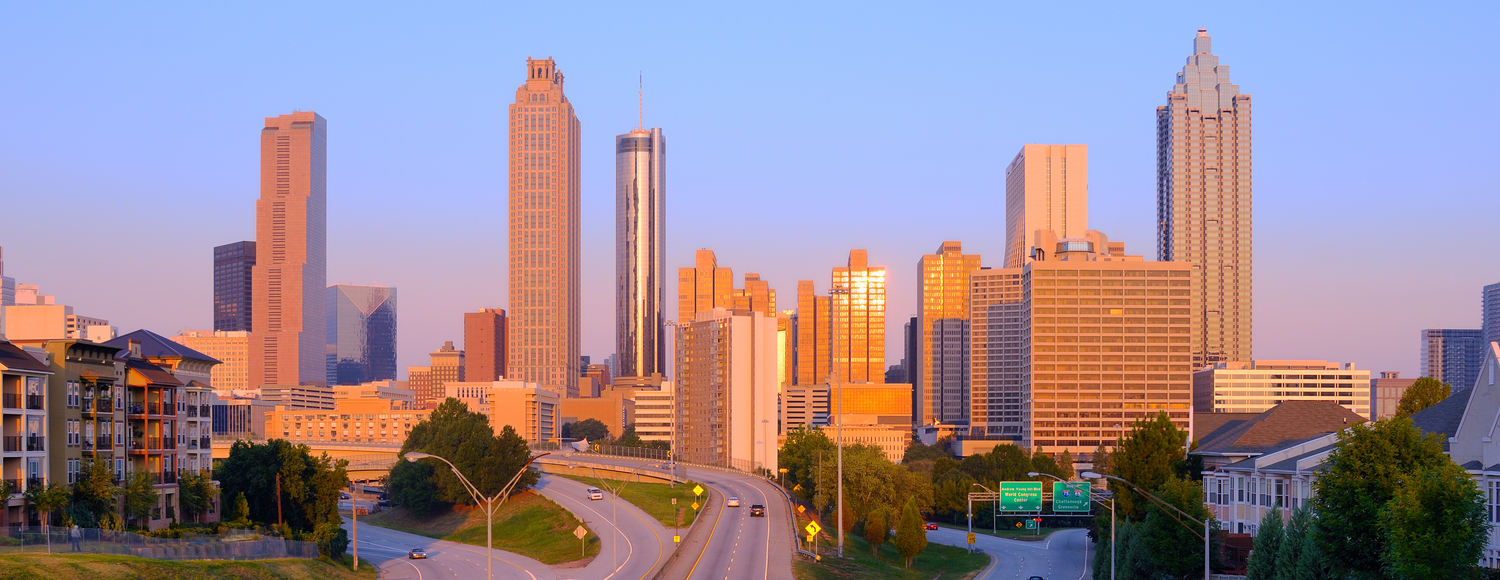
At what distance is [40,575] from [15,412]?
23.2 meters

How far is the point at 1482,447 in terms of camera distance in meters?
58.2

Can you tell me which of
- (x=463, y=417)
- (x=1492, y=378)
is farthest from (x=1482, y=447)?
(x=463, y=417)

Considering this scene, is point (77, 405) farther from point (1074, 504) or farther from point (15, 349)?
point (1074, 504)

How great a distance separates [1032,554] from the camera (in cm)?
13112

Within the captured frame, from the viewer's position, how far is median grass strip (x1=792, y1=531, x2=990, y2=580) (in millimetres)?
96312

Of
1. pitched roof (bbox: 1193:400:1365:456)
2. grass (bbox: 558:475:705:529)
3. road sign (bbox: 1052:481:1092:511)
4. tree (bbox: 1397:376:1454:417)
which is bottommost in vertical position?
grass (bbox: 558:475:705:529)

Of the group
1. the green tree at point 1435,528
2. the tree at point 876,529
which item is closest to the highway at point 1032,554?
the tree at point 876,529

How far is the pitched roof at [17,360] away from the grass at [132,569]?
1686 cm

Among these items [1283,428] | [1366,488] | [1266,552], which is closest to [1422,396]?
[1283,428]

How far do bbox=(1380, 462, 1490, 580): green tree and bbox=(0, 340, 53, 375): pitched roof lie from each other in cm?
6953

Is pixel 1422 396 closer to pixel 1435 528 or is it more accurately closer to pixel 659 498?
pixel 1435 528

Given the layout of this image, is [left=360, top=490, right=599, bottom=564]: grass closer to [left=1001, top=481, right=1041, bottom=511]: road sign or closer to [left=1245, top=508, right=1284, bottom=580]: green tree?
[left=1001, top=481, right=1041, bottom=511]: road sign

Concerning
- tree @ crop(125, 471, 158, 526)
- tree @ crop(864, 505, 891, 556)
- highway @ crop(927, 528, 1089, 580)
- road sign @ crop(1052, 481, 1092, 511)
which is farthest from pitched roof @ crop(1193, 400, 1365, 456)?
tree @ crop(125, 471, 158, 526)

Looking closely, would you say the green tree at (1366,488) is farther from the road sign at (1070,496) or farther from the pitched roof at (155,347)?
the pitched roof at (155,347)
